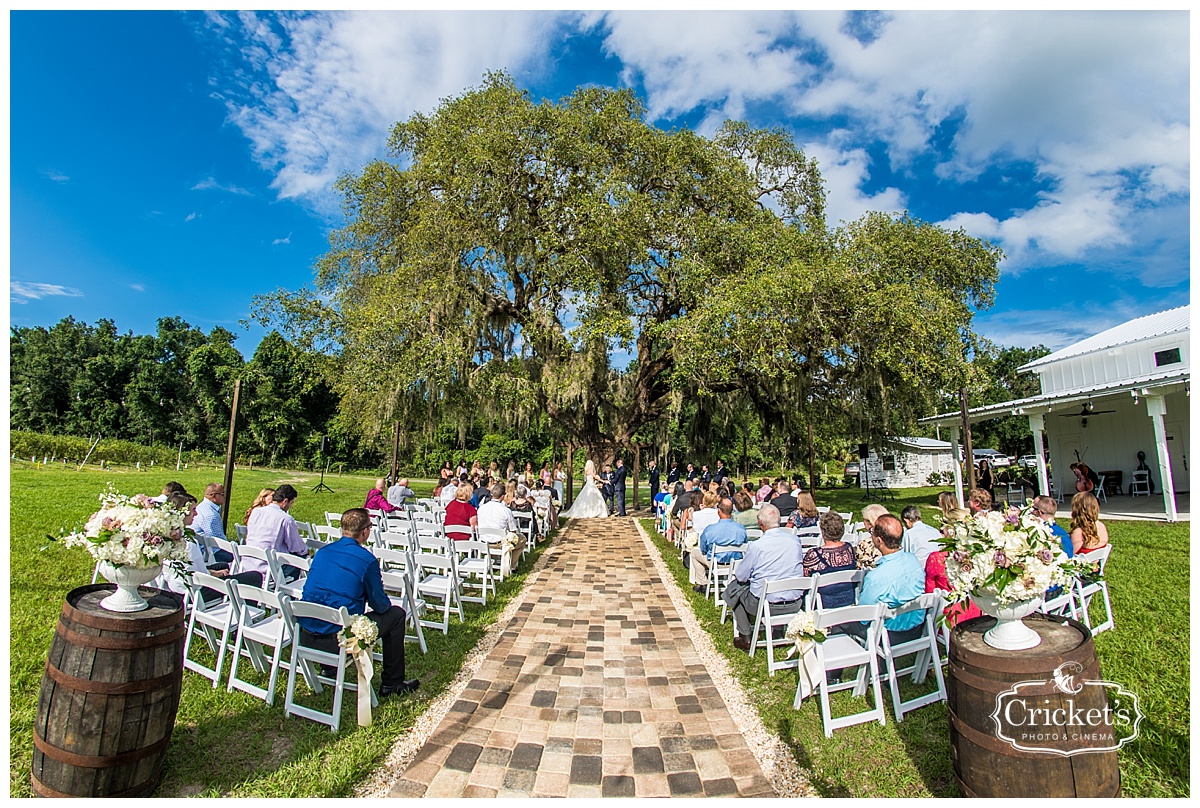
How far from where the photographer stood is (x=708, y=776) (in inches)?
116

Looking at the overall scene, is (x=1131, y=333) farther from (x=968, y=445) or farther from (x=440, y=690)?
(x=440, y=690)

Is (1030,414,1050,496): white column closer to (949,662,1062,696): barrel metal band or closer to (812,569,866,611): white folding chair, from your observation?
(812,569,866,611): white folding chair

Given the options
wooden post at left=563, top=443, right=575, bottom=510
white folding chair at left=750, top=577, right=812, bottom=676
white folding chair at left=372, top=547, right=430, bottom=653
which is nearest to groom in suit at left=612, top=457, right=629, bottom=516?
wooden post at left=563, top=443, right=575, bottom=510

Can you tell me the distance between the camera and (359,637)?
3355 mm

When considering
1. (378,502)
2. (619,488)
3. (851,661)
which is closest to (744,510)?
(851,661)

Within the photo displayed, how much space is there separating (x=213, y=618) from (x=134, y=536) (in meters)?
1.80

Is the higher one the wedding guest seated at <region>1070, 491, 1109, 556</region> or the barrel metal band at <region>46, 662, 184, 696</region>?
the wedding guest seated at <region>1070, 491, 1109, 556</region>

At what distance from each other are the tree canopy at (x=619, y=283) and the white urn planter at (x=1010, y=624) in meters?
10.5

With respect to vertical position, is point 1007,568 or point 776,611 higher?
point 1007,568

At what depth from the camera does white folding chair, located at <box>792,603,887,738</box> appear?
3.36 m

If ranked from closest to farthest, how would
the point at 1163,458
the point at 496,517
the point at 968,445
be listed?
1. the point at 496,517
2. the point at 1163,458
3. the point at 968,445

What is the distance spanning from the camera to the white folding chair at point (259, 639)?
3.59 metres

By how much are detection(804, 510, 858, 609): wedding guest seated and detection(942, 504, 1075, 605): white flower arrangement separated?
6.09ft
